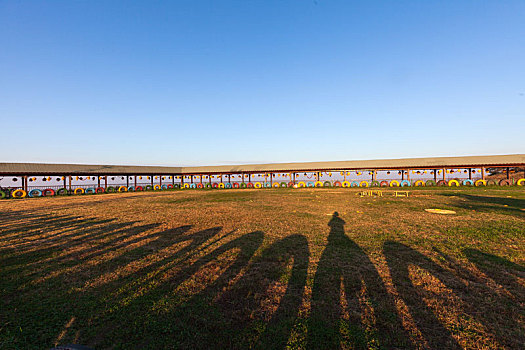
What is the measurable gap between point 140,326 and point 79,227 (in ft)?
29.1

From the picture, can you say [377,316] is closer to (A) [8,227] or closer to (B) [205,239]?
(B) [205,239]

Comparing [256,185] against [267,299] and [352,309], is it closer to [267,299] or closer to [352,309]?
[267,299]

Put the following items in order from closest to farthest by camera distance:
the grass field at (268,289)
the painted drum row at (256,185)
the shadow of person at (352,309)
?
the shadow of person at (352,309)
the grass field at (268,289)
the painted drum row at (256,185)

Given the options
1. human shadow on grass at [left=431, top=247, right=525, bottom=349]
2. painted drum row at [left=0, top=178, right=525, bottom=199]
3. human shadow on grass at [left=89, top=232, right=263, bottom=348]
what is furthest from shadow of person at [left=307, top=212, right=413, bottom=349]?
painted drum row at [left=0, top=178, right=525, bottom=199]

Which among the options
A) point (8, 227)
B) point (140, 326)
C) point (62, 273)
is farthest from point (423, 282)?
point (8, 227)

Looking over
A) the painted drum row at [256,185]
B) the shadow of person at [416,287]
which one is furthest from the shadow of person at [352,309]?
the painted drum row at [256,185]

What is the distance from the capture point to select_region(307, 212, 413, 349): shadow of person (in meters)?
2.88

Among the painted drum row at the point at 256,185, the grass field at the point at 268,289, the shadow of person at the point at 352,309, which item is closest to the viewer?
the shadow of person at the point at 352,309

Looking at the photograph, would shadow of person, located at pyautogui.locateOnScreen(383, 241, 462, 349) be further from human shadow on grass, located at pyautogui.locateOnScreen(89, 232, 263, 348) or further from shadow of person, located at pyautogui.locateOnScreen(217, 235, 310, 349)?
human shadow on grass, located at pyautogui.locateOnScreen(89, 232, 263, 348)

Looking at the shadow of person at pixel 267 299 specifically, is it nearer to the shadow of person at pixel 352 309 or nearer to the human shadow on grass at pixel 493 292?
the shadow of person at pixel 352 309

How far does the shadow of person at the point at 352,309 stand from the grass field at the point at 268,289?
0.02 metres

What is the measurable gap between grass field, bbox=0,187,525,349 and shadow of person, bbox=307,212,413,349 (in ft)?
0.06

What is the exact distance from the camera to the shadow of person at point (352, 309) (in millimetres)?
2875

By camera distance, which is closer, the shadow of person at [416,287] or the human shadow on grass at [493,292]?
the shadow of person at [416,287]
